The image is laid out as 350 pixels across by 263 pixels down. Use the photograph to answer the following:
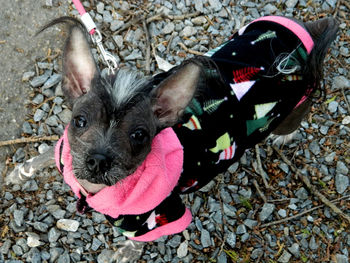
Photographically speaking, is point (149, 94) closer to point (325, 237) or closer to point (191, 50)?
point (191, 50)

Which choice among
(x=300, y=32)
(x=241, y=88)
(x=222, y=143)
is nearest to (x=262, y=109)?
(x=241, y=88)

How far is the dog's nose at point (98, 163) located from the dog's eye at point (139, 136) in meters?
0.21

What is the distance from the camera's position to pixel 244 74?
264cm

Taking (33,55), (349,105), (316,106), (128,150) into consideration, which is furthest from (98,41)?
(349,105)

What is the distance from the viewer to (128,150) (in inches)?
84.5

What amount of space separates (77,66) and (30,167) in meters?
1.33

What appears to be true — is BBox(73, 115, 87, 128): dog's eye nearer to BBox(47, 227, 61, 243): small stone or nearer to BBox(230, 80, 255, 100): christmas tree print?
BBox(230, 80, 255, 100): christmas tree print

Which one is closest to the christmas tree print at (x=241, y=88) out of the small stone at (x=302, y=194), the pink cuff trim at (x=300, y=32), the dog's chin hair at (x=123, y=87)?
the pink cuff trim at (x=300, y=32)

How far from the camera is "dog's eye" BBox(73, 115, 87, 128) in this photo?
2.16 m

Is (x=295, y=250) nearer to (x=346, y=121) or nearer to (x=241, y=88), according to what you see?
(x=346, y=121)

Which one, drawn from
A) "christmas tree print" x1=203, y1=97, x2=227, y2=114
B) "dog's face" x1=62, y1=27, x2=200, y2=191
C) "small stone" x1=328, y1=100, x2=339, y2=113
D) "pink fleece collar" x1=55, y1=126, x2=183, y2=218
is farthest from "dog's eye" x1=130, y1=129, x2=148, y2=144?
"small stone" x1=328, y1=100, x2=339, y2=113

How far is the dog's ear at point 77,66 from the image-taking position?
6.72 ft

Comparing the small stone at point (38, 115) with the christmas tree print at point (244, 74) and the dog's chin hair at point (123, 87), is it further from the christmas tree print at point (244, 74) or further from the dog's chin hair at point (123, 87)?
the christmas tree print at point (244, 74)

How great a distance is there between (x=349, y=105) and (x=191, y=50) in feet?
5.86
